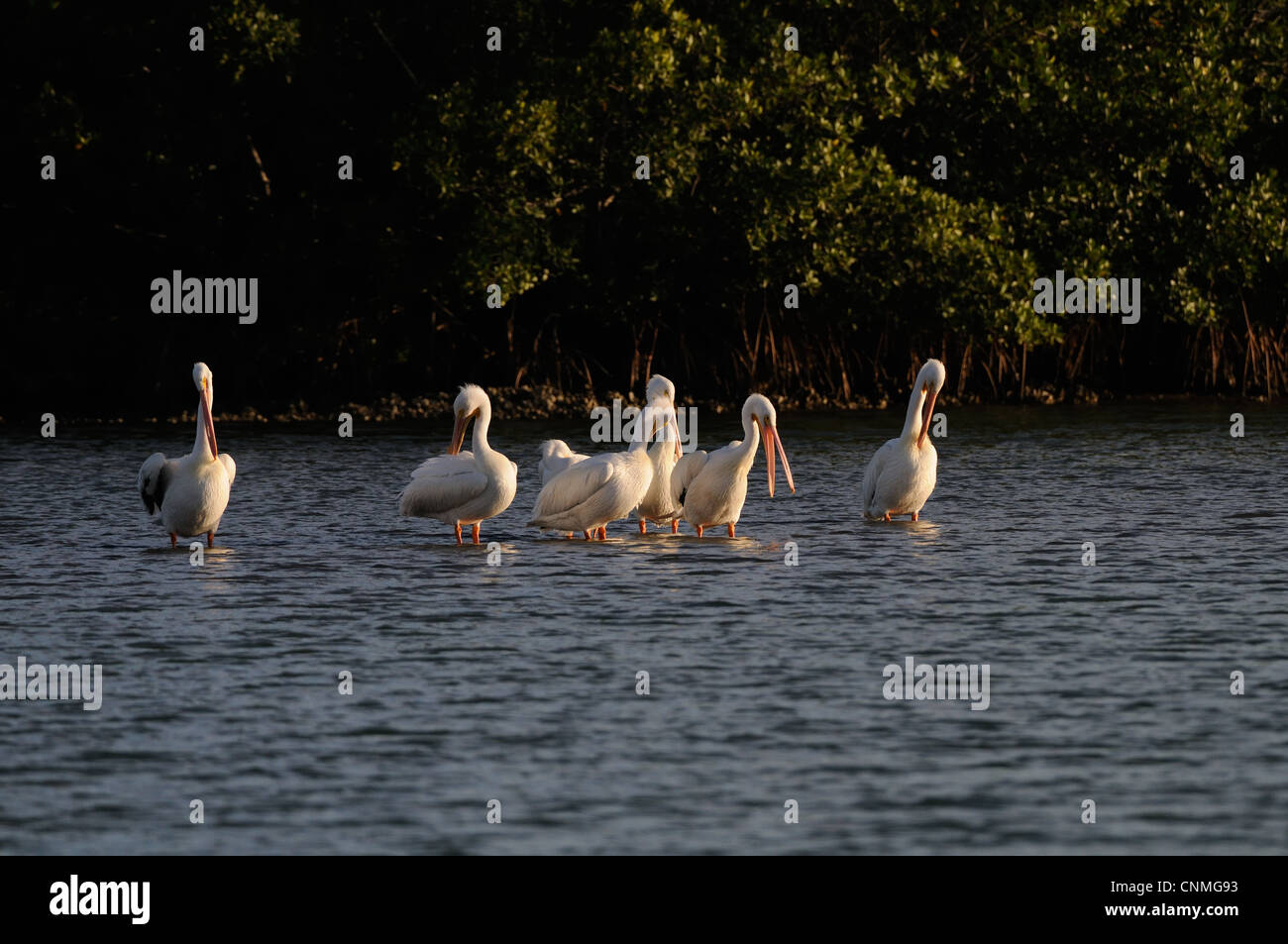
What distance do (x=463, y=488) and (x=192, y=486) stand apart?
6.80 feet

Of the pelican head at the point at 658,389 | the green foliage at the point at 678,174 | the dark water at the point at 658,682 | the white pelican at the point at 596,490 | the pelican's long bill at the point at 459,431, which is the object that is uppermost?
the green foliage at the point at 678,174

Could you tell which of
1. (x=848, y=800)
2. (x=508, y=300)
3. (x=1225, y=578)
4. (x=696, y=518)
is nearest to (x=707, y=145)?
(x=508, y=300)

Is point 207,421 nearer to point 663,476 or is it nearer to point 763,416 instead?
point 663,476

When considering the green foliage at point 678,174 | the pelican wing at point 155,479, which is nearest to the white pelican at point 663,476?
the pelican wing at point 155,479

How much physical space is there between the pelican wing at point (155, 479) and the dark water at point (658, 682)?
44 centimetres

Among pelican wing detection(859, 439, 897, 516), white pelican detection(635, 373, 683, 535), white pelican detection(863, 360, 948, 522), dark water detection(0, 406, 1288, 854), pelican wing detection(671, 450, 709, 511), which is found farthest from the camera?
pelican wing detection(859, 439, 897, 516)

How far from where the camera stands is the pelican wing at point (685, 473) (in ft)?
57.3

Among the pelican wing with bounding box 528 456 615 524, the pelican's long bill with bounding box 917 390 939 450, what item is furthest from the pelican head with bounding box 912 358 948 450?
the pelican wing with bounding box 528 456 615 524

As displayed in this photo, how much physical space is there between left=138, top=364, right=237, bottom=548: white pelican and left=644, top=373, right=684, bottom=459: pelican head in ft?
11.6

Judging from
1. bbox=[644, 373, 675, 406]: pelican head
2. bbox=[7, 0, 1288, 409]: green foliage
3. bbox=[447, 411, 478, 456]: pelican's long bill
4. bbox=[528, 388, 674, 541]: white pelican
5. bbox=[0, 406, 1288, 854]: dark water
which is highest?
bbox=[7, 0, 1288, 409]: green foliage

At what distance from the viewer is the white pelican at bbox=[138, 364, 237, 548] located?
16438 mm

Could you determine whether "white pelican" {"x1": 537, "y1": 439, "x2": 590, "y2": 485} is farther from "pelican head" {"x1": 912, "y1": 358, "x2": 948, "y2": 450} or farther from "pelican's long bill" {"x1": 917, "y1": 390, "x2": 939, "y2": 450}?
"pelican head" {"x1": 912, "y1": 358, "x2": 948, "y2": 450}

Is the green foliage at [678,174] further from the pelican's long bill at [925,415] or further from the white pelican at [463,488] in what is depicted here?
the white pelican at [463,488]

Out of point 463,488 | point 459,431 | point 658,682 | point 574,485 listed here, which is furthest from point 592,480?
point 658,682
